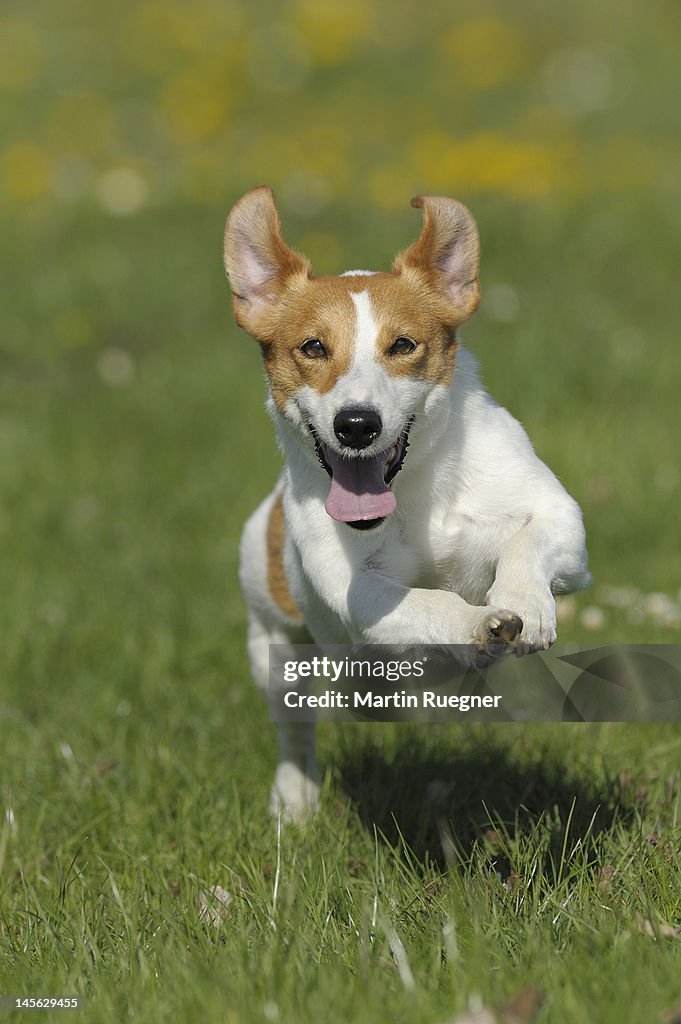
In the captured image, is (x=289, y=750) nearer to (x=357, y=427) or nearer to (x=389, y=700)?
(x=389, y=700)

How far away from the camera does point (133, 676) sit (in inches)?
225

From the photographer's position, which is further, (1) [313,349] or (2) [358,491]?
(1) [313,349]

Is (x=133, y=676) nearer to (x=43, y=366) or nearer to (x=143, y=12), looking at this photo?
(x=43, y=366)

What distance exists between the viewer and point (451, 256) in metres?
3.96

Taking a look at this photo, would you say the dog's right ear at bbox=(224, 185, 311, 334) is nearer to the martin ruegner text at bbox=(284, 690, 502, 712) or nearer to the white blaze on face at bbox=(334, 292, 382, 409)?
the white blaze on face at bbox=(334, 292, 382, 409)

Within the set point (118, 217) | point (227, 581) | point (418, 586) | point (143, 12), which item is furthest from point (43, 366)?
point (143, 12)

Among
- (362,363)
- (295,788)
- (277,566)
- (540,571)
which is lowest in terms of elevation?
(295,788)

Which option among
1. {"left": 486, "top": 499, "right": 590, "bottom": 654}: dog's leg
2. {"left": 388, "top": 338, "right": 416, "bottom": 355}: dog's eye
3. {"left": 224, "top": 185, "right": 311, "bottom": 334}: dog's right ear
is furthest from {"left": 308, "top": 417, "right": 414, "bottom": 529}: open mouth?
{"left": 224, "top": 185, "right": 311, "bottom": 334}: dog's right ear

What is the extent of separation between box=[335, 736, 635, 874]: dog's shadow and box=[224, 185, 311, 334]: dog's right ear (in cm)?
166

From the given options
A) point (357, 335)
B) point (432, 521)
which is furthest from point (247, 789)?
point (357, 335)

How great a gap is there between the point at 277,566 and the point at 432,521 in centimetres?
101

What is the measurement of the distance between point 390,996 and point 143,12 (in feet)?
58.0

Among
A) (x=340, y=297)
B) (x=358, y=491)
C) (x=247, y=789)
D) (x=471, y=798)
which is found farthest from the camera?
(x=247, y=789)

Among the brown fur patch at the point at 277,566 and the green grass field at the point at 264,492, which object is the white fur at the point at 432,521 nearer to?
the brown fur patch at the point at 277,566
